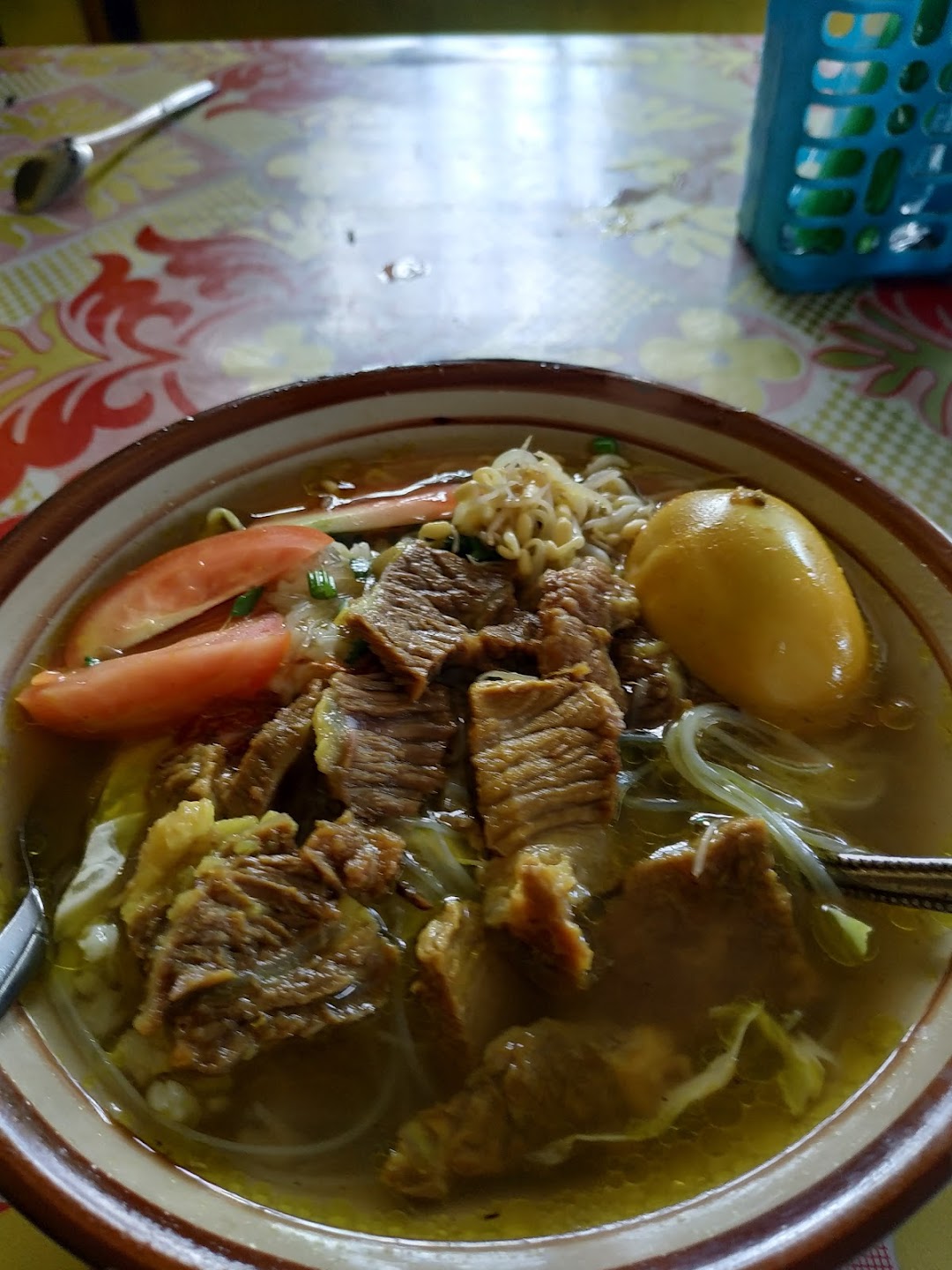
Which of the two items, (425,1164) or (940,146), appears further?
(940,146)

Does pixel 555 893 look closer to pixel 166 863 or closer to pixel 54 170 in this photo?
pixel 166 863

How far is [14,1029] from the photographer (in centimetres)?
110

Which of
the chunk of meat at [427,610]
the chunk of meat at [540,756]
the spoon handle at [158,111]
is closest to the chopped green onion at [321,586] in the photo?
the chunk of meat at [427,610]

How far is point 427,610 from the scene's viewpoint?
5.08ft

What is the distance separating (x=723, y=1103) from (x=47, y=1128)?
798 millimetres

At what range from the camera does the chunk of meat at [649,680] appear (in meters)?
1.54

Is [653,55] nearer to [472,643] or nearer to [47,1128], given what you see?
[472,643]

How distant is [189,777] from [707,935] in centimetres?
79

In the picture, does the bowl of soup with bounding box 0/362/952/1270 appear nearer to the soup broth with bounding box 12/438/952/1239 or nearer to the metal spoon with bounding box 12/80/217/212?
the soup broth with bounding box 12/438/952/1239

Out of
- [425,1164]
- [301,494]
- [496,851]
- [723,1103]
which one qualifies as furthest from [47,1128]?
[301,494]

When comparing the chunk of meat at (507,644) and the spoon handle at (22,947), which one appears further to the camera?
the chunk of meat at (507,644)

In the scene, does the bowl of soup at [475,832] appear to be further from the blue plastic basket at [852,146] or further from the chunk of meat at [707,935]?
the blue plastic basket at [852,146]

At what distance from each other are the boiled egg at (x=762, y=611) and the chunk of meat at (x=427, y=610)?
0.29m

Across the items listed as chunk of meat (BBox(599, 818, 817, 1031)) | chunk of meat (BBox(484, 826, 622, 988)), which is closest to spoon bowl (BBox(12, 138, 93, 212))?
chunk of meat (BBox(484, 826, 622, 988))
